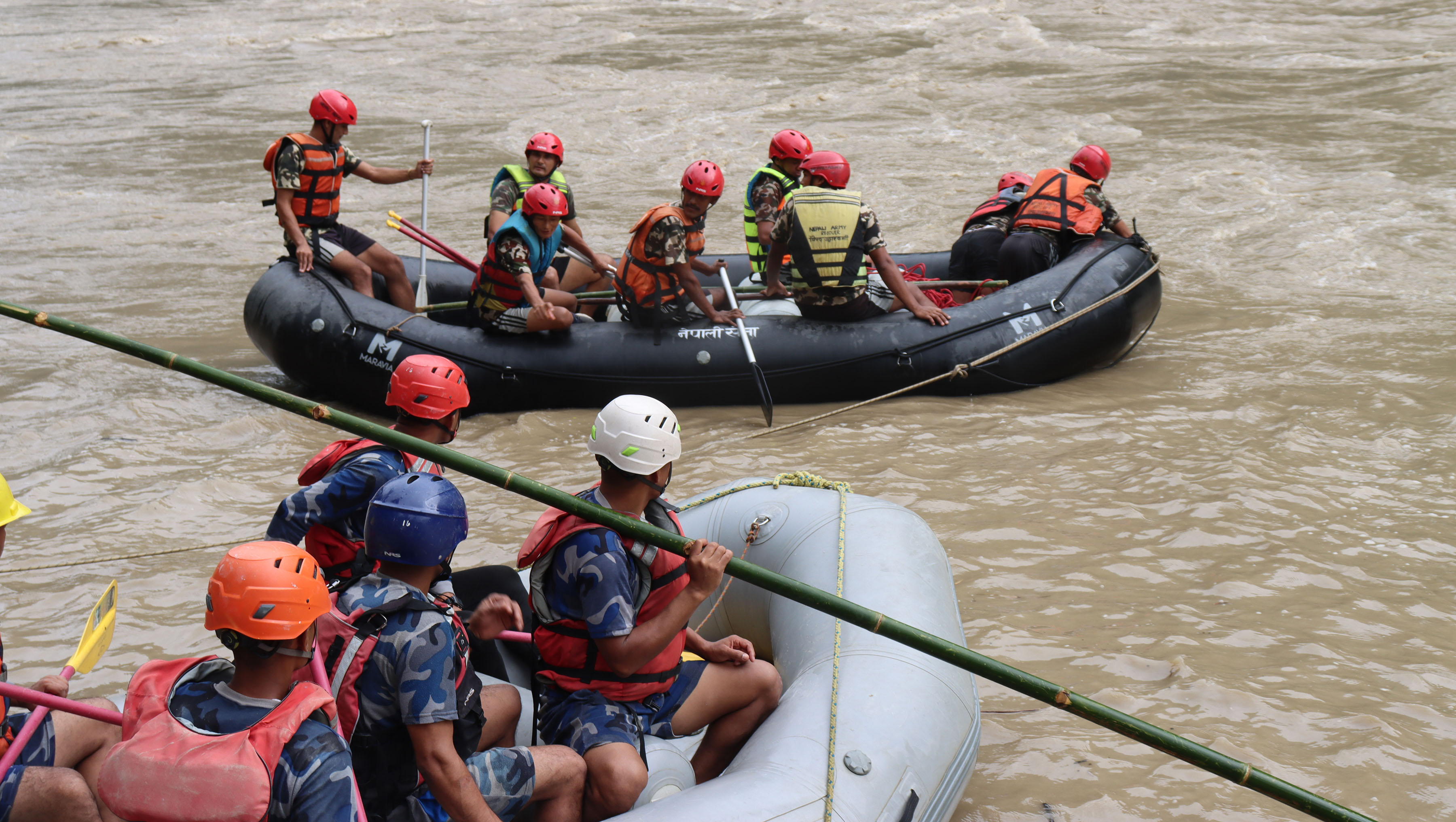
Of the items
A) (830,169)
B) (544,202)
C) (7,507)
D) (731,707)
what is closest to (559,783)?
(731,707)

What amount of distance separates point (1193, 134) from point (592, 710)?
12.0 meters

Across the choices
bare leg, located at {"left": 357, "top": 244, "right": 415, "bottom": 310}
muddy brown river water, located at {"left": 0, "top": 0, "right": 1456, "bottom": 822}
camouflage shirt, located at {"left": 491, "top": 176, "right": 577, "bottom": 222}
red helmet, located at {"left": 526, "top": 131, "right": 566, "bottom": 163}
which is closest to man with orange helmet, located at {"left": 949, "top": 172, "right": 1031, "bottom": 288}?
muddy brown river water, located at {"left": 0, "top": 0, "right": 1456, "bottom": 822}

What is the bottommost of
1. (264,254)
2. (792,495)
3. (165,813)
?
(264,254)

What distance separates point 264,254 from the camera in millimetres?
9961

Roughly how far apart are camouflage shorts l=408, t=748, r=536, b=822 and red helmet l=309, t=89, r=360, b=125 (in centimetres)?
480

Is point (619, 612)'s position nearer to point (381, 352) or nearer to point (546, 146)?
point (381, 352)

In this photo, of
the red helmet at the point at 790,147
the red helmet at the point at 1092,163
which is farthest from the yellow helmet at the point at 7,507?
the red helmet at the point at 1092,163

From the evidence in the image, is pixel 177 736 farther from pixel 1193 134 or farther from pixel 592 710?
pixel 1193 134

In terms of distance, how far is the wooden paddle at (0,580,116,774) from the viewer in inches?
94.2

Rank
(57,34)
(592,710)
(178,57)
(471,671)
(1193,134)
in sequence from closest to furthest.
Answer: (471,671)
(592,710)
(1193,134)
(178,57)
(57,34)

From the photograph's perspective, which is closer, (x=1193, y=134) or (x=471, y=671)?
(x=471, y=671)

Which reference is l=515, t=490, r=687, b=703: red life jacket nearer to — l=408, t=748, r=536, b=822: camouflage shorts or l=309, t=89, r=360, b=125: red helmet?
l=408, t=748, r=536, b=822: camouflage shorts

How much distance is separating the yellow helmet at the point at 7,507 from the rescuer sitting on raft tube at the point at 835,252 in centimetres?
427

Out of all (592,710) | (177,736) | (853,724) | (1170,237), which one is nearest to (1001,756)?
(853,724)
